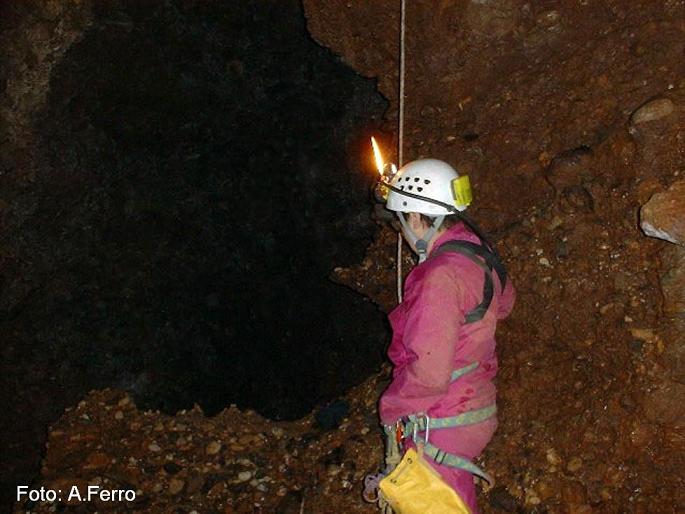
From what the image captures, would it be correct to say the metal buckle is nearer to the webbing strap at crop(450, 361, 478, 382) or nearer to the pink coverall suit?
the pink coverall suit

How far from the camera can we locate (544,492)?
3.21 m

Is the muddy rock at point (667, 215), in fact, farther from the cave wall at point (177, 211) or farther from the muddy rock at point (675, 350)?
the cave wall at point (177, 211)

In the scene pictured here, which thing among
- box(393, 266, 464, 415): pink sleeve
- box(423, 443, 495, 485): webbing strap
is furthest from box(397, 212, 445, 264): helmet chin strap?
box(423, 443, 495, 485): webbing strap

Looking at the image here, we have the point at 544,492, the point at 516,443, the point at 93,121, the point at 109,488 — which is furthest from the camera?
the point at 93,121

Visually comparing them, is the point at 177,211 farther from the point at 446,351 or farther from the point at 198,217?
the point at 446,351

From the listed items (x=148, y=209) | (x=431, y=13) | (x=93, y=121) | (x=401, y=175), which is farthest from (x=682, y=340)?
(x=93, y=121)

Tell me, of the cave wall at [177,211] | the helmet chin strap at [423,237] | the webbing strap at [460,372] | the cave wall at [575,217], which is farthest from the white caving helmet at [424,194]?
the cave wall at [177,211]

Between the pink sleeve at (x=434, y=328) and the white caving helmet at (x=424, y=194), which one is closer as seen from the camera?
the pink sleeve at (x=434, y=328)

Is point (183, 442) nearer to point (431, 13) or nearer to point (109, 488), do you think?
point (109, 488)

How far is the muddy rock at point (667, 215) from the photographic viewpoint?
297cm

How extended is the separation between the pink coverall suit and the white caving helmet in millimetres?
109

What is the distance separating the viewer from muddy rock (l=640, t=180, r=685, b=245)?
9.76 feet

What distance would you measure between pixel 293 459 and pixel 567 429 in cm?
202

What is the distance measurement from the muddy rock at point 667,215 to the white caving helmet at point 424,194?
37.4 inches
